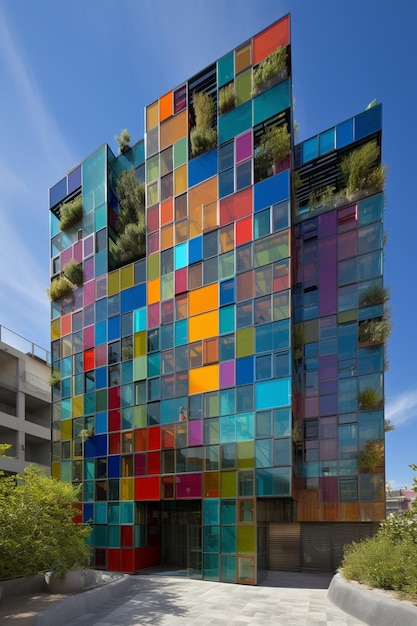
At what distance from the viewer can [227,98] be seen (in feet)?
79.0

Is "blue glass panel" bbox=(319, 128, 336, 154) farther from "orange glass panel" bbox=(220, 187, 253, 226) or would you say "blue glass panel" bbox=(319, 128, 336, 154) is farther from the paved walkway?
the paved walkway

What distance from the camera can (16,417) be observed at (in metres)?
37.8

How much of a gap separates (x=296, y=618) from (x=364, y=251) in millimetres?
15601

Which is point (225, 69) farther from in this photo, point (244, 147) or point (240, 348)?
point (240, 348)

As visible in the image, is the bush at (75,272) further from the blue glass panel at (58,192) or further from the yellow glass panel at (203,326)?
the yellow glass panel at (203,326)

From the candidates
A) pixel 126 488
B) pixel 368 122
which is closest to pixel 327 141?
pixel 368 122

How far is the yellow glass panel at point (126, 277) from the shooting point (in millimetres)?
26877

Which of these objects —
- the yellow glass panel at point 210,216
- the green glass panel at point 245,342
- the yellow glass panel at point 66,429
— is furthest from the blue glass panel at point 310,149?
the yellow glass panel at point 66,429

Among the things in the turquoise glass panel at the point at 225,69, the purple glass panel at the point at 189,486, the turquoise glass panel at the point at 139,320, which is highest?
the turquoise glass panel at the point at 225,69

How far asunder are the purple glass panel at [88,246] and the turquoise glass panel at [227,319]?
10814 millimetres

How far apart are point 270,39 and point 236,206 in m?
8.64

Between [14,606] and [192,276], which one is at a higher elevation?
[192,276]

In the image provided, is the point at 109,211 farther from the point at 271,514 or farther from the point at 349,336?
the point at 271,514

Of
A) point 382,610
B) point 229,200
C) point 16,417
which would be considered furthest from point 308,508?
point 16,417
